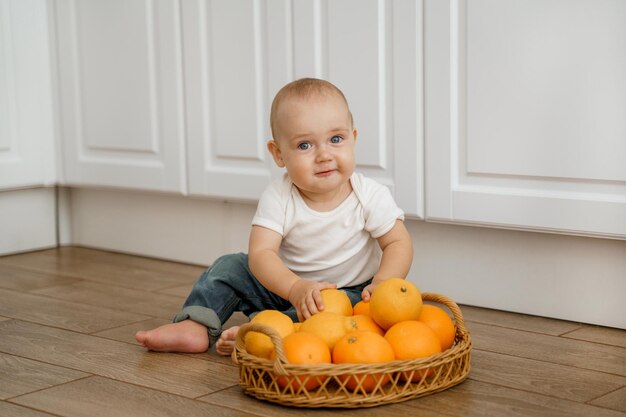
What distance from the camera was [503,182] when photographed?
1.78 metres

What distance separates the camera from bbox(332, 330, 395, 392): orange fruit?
1322mm

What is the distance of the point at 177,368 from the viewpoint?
1.55 meters

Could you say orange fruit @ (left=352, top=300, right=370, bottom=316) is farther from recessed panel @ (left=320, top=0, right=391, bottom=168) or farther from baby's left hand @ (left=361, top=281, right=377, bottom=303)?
recessed panel @ (left=320, top=0, right=391, bottom=168)

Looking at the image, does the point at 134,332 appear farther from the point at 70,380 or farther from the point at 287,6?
the point at 287,6

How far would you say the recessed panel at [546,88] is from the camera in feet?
5.31

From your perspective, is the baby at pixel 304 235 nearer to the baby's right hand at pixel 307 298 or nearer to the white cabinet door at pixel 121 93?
the baby's right hand at pixel 307 298

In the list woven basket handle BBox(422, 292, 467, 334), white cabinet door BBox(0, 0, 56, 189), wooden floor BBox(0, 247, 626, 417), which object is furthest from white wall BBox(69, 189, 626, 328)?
white cabinet door BBox(0, 0, 56, 189)

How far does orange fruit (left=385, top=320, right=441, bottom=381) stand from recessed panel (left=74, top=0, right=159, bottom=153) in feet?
3.78

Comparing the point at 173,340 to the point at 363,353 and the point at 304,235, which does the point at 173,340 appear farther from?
the point at 363,353

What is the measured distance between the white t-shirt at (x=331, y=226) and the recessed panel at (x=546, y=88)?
8.5 inches

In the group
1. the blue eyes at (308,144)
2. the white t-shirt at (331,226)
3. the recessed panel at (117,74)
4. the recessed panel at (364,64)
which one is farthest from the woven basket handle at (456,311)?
the recessed panel at (117,74)

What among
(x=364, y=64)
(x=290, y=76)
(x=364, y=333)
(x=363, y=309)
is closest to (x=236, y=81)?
(x=290, y=76)

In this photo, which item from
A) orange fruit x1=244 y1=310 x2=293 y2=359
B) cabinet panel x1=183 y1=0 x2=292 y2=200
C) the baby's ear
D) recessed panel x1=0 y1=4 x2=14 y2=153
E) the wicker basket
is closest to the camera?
the wicker basket

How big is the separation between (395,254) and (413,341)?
34 centimetres
